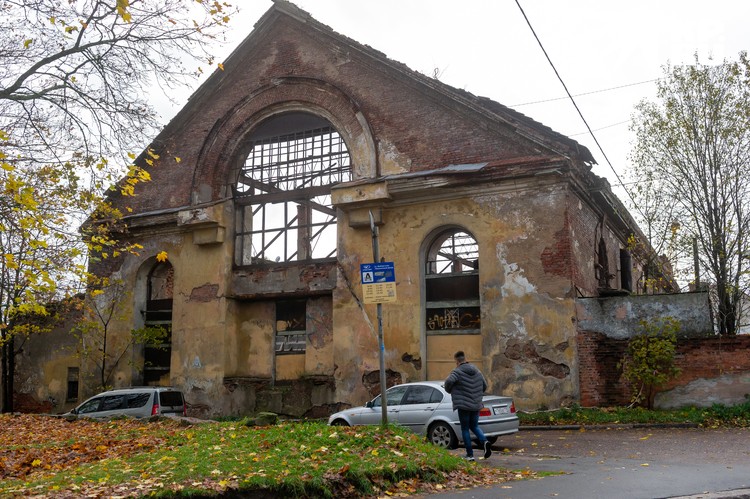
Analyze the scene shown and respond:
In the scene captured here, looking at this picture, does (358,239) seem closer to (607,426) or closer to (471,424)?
(607,426)

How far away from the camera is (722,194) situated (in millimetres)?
19453

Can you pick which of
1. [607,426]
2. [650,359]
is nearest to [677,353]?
[650,359]

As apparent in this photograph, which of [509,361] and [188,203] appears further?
[188,203]

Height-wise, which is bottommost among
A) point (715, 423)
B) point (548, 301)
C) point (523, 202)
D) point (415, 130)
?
point (715, 423)

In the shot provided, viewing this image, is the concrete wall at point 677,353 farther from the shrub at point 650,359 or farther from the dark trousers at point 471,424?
the dark trousers at point 471,424

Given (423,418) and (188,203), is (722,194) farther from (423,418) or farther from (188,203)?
(188,203)

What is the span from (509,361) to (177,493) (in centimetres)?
1102

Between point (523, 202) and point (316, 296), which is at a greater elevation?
point (523, 202)

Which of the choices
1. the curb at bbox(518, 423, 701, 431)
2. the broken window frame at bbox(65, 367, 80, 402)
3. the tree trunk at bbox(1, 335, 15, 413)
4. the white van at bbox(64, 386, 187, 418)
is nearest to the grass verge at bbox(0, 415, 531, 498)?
the white van at bbox(64, 386, 187, 418)

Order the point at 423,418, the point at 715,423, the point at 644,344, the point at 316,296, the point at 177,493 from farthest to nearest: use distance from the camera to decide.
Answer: the point at 316,296, the point at 644,344, the point at 715,423, the point at 423,418, the point at 177,493

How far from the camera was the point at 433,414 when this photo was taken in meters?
12.9

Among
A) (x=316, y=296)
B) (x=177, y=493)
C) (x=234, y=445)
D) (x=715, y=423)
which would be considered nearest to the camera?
(x=177, y=493)

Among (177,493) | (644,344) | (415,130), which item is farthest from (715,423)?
(177,493)

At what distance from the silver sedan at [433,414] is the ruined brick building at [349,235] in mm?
4083
